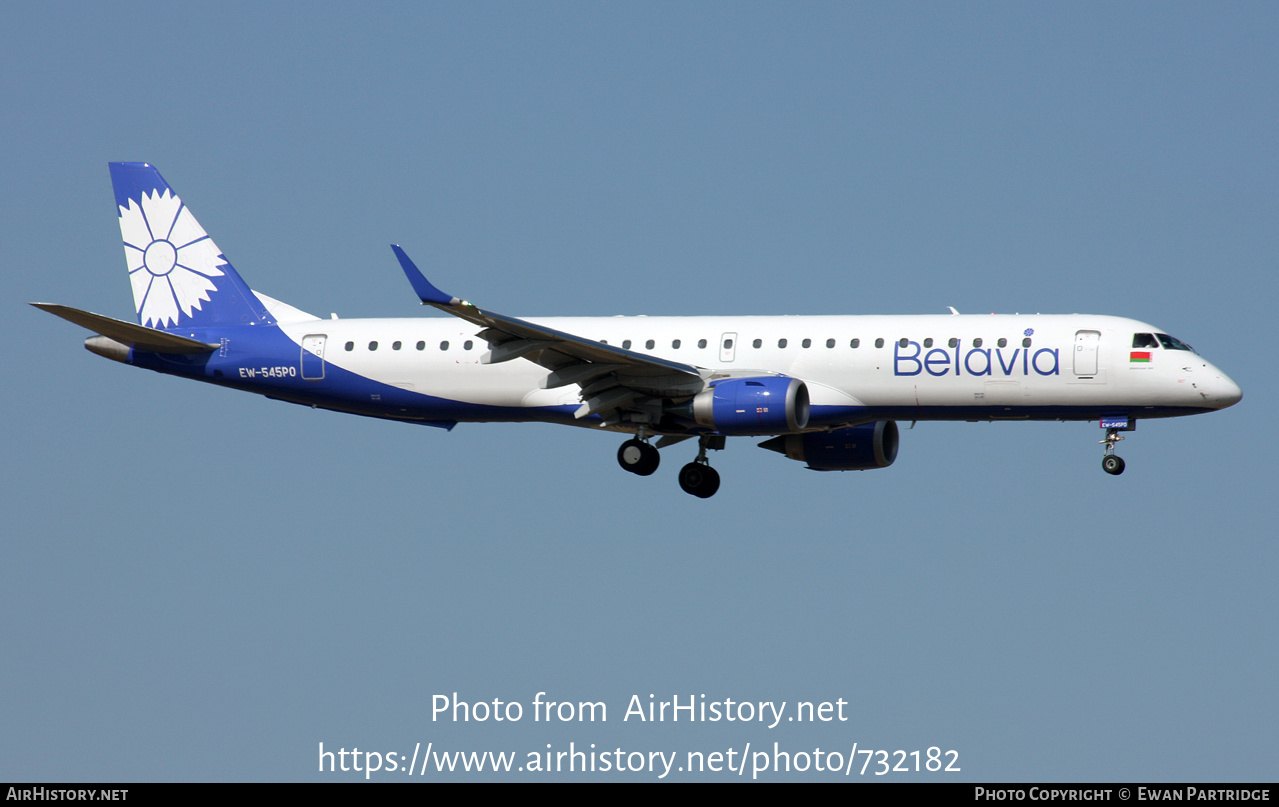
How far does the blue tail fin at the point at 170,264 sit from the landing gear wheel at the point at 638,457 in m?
10.3

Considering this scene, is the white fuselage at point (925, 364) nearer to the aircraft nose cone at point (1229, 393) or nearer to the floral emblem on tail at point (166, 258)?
the aircraft nose cone at point (1229, 393)

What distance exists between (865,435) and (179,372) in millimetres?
17955

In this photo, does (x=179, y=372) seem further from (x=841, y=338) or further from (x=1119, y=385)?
(x=1119, y=385)

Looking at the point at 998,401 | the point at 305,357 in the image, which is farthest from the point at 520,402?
the point at 998,401

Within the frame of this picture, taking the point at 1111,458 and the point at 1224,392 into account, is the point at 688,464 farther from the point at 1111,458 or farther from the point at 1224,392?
the point at 1224,392

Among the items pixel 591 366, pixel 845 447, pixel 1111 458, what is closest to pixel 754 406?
pixel 591 366

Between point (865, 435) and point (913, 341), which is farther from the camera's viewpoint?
point (865, 435)

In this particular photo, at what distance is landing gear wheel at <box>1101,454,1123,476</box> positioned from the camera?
1416 inches

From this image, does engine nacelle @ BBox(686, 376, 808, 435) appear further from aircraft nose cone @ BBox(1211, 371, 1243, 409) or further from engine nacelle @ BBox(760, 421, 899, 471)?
aircraft nose cone @ BBox(1211, 371, 1243, 409)

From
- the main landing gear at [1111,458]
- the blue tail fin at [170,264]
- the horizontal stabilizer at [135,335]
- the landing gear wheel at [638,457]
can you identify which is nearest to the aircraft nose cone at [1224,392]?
the main landing gear at [1111,458]

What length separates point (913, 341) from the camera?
36250mm

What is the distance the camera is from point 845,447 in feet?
134

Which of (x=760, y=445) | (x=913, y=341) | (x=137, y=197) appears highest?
(x=137, y=197)

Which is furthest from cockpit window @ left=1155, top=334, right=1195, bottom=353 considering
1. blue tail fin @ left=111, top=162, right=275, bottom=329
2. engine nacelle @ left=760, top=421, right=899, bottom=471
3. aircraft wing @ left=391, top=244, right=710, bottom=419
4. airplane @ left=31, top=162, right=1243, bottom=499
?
blue tail fin @ left=111, top=162, right=275, bottom=329
